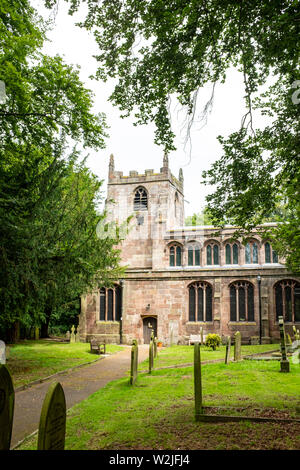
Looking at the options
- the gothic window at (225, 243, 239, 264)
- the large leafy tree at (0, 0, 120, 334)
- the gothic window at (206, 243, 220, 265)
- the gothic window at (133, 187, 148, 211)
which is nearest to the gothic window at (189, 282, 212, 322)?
the gothic window at (206, 243, 220, 265)

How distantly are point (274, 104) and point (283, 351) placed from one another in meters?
8.12

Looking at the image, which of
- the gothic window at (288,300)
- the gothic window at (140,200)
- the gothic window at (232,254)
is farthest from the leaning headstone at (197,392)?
the gothic window at (140,200)

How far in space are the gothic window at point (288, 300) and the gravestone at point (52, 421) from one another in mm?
25879

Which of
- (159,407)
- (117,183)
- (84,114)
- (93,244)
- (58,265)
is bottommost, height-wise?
(159,407)

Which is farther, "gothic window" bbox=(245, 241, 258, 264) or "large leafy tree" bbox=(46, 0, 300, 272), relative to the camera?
"gothic window" bbox=(245, 241, 258, 264)

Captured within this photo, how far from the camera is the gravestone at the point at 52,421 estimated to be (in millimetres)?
2699

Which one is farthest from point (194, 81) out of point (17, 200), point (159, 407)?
point (159, 407)

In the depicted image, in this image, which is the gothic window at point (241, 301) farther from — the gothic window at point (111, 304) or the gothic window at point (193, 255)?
the gothic window at point (111, 304)

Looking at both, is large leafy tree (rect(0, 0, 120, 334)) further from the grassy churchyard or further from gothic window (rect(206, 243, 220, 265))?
gothic window (rect(206, 243, 220, 265))

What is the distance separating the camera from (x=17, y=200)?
974 cm

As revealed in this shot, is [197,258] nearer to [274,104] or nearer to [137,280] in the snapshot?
[137,280]

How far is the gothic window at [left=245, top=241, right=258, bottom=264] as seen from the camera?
93.1 ft

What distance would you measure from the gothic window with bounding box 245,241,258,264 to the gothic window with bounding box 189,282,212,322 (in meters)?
3.73
